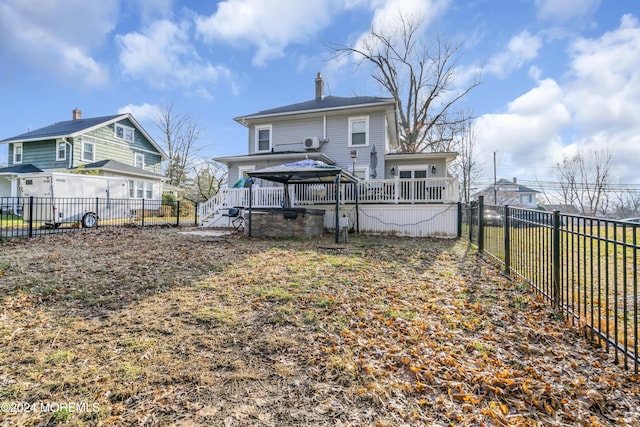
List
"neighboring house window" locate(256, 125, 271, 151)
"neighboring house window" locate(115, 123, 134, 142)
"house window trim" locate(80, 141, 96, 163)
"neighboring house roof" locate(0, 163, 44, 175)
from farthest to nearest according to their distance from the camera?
"neighboring house window" locate(115, 123, 134, 142)
"house window trim" locate(80, 141, 96, 163)
"neighboring house roof" locate(0, 163, 44, 175)
"neighboring house window" locate(256, 125, 271, 151)

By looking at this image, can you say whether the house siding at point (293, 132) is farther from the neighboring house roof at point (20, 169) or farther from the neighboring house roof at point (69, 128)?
the neighboring house roof at point (20, 169)

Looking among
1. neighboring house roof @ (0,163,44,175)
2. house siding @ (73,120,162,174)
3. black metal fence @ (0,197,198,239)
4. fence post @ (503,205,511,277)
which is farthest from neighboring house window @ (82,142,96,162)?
fence post @ (503,205,511,277)

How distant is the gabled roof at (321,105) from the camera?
14753mm

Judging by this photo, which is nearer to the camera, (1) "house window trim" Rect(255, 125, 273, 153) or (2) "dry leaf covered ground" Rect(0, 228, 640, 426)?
(2) "dry leaf covered ground" Rect(0, 228, 640, 426)

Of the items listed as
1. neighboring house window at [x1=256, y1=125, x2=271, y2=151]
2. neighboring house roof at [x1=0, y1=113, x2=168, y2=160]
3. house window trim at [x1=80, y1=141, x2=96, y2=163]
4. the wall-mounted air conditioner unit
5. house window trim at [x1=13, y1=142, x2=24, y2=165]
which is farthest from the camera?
house window trim at [x1=13, y1=142, x2=24, y2=165]

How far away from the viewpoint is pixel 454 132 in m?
25.1

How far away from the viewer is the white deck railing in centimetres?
1084

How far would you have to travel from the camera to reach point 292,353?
267 cm

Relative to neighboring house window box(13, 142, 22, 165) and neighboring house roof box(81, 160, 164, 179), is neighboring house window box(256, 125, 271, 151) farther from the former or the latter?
neighboring house window box(13, 142, 22, 165)

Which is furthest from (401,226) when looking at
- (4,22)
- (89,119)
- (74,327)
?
(89,119)

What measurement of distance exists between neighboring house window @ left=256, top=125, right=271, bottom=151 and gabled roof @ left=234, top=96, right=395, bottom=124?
79 centimetres

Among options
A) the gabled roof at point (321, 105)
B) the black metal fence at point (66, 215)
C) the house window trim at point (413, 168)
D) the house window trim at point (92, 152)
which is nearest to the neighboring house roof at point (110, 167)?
the house window trim at point (92, 152)

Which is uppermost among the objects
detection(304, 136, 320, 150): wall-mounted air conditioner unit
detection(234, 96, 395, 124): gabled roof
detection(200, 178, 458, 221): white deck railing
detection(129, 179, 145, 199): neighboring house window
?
detection(234, 96, 395, 124): gabled roof

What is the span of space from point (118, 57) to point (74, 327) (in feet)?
55.7
